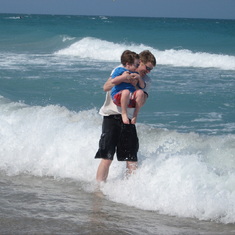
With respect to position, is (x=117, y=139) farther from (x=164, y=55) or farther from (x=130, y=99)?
(x=164, y=55)

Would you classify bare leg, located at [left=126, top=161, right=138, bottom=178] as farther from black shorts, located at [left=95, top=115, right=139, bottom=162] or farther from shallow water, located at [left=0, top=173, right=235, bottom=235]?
shallow water, located at [left=0, top=173, right=235, bottom=235]

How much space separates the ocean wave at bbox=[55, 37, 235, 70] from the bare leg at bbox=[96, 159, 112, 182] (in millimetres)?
17431

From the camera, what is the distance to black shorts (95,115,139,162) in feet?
17.6

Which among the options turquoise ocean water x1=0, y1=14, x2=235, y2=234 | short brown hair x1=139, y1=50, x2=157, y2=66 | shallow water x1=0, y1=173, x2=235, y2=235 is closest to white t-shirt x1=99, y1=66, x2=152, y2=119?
short brown hair x1=139, y1=50, x2=157, y2=66

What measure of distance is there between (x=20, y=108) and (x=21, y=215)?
4293 millimetres

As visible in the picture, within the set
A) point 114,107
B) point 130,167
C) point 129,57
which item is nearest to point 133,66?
point 129,57

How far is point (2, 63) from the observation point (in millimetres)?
20578

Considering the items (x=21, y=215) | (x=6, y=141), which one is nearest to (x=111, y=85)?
(x=21, y=215)

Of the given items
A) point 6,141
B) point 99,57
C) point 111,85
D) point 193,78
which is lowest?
point 6,141

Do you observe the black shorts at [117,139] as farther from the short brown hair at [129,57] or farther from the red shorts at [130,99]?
the short brown hair at [129,57]

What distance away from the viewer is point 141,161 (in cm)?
577

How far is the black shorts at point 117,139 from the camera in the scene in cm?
535

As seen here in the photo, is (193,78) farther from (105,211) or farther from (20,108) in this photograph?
(105,211)

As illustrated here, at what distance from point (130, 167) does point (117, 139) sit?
37 cm
